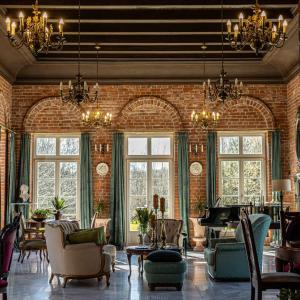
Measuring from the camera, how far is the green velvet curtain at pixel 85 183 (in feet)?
45.9

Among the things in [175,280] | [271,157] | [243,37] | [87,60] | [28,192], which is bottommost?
[175,280]

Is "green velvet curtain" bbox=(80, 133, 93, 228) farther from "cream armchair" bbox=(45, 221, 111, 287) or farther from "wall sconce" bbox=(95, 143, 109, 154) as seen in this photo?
"cream armchair" bbox=(45, 221, 111, 287)

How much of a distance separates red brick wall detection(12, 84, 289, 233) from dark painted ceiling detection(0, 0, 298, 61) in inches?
36.9

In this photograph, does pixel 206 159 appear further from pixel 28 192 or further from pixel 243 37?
pixel 243 37

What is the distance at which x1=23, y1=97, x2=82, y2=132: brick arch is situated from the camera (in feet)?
47.3

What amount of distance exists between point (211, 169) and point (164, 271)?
6519 mm

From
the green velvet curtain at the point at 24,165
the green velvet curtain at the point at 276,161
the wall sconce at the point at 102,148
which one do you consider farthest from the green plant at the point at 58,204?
the green velvet curtain at the point at 276,161

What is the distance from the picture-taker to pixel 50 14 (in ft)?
35.7

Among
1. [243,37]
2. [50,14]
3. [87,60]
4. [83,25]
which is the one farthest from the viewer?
[87,60]

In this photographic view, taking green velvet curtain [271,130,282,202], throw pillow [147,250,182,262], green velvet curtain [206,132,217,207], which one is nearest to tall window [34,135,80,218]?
green velvet curtain [206,132,217,207]

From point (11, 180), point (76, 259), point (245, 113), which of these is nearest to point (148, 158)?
point (245, 113)

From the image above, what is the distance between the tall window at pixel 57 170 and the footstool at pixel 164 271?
6.63 metres
